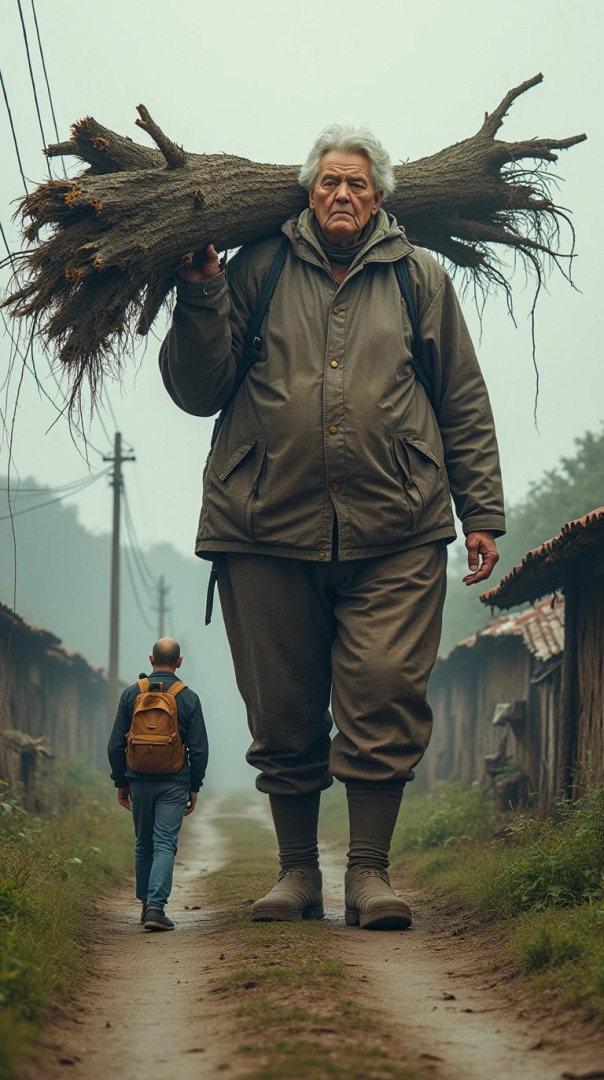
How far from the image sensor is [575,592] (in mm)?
8555

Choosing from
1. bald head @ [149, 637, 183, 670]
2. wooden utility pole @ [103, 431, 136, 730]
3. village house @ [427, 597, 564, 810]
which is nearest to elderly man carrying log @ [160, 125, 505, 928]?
bald head @ [149, 637, 183, 670]

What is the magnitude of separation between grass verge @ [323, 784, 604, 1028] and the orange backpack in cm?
136

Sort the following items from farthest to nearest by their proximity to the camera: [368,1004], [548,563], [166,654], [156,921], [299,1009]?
1. [548,563]
2. [166,654]
3. [156,921]
4. [368,1004]
5. [299,1009]

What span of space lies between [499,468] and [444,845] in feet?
16.6

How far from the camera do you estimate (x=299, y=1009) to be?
9.24ft

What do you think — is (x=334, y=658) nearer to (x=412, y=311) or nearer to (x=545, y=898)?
(x=545, y=898)

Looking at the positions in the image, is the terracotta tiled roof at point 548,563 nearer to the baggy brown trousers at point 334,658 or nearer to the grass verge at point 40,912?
the baggy brown trousers at point 334,658

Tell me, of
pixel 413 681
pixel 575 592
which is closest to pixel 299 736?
pixel 413 681

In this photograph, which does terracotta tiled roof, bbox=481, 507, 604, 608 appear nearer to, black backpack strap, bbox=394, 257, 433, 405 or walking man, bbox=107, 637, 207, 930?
black backpack strap, bbox=394, 257, 433, 405

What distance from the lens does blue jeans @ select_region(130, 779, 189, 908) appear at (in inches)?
214

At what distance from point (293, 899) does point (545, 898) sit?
0.89 meters

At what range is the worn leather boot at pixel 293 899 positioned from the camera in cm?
440

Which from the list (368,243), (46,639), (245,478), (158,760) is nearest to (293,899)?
(158,760)

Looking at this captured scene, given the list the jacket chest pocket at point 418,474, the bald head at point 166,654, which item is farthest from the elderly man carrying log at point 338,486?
the bald head at point 166,654
